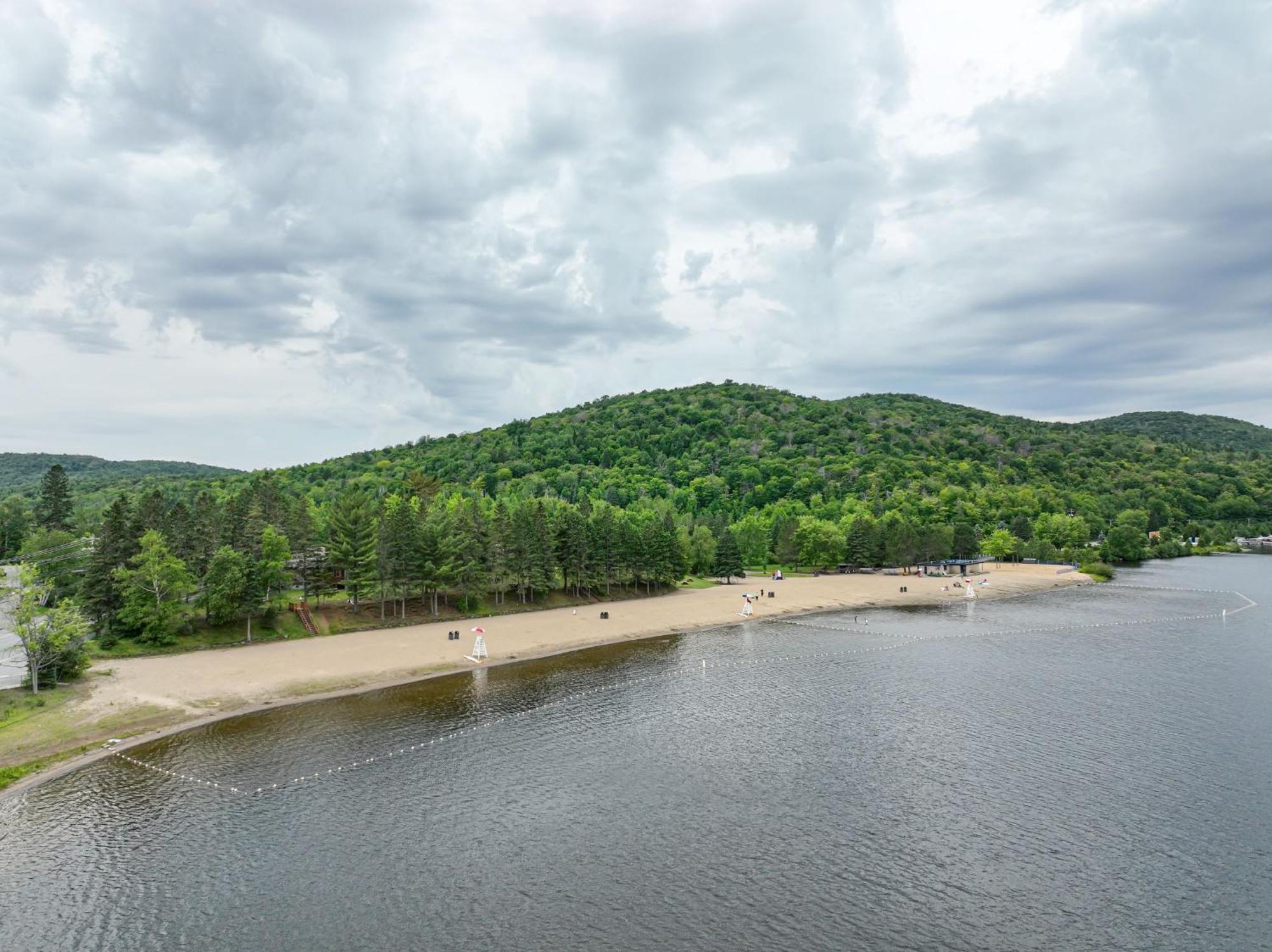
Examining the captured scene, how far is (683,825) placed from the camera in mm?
37469

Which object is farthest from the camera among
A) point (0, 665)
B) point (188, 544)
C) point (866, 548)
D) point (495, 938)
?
point (866, 548)

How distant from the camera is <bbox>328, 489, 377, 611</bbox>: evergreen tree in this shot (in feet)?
292

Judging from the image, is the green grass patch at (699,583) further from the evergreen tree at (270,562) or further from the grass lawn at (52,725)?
the grass lawn at (52,725)

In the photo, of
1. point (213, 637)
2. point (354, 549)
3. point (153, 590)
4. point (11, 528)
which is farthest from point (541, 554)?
point (11, 528)

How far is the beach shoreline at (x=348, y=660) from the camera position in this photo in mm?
53531

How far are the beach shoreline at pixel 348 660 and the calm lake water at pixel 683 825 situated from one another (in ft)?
10.3

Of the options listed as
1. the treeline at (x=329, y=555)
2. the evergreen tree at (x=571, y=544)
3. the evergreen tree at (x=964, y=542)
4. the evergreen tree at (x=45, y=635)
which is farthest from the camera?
the evergreen tree at (x=964, y=542)

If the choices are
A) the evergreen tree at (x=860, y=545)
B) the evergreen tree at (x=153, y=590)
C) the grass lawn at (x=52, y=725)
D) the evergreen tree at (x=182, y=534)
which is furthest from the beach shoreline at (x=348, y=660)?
the evergreen tree at (x=860, y=545)

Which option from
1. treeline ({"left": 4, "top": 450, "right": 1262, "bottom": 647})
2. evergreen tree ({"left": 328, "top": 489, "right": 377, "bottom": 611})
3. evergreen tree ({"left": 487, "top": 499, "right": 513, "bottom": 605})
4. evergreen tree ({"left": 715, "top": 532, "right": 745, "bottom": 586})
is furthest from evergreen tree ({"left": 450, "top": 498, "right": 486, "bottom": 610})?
evergreen tree ({"left": 715, "top": 532, "right": 745, "bottom": 586})

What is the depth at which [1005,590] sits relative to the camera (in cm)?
13975

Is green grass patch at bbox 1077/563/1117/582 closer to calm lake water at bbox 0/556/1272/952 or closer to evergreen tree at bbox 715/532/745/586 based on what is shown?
evergreen tree at bbox 715/532/745/586

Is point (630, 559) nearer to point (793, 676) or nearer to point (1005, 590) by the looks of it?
point (793, 676)

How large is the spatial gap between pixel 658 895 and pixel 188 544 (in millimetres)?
76986

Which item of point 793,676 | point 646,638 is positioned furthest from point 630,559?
point 793,676
